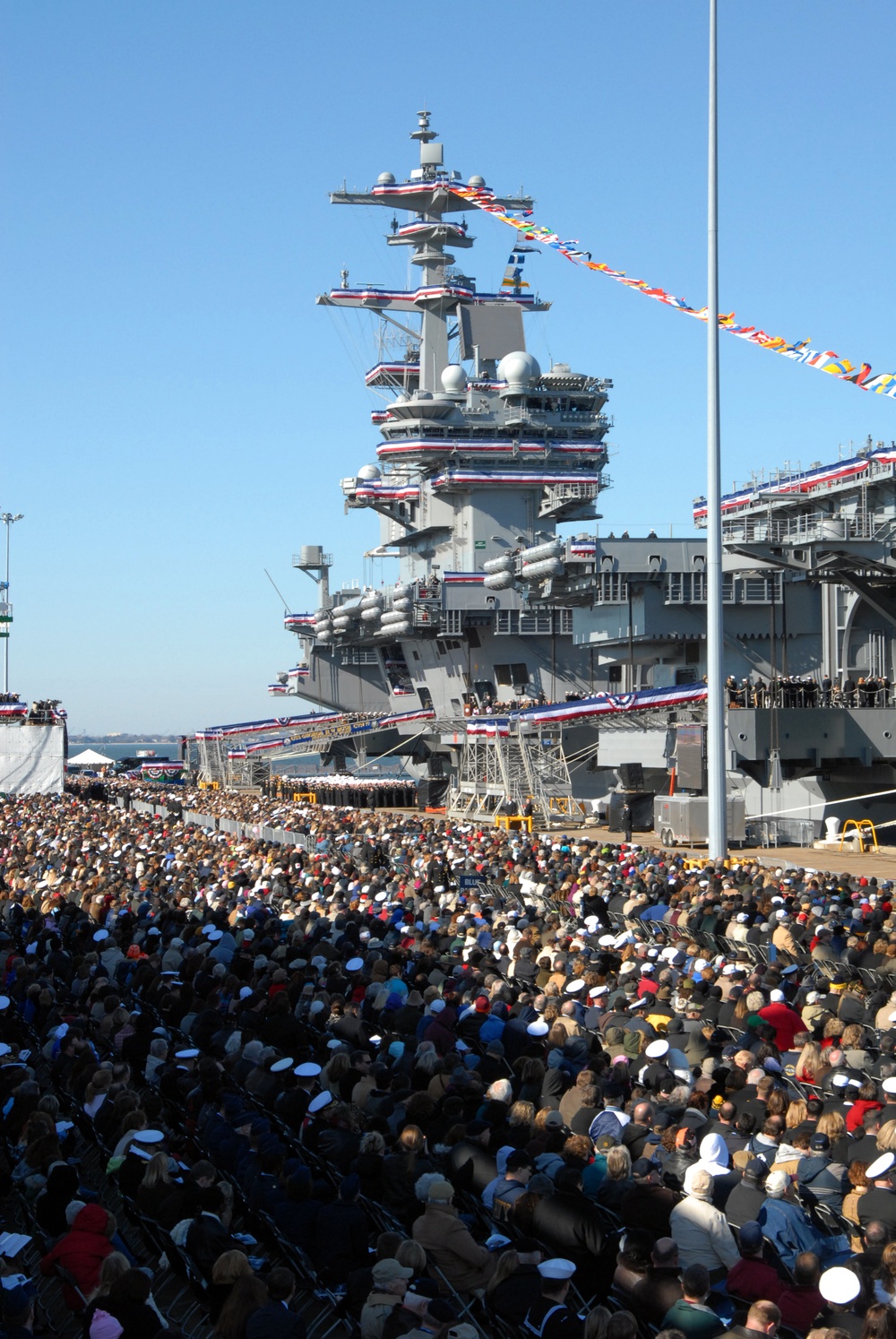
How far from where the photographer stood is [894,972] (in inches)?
559

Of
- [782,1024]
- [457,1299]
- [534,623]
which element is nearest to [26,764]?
[534,623]

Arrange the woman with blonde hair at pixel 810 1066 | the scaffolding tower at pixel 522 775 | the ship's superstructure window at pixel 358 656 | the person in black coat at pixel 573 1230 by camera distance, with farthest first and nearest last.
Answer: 1. the ship's superstructure window at pixel 358 656
2. the scaffolding tower at pixel 522 775
3. the woman with blonde hair at pixel 810 1066
4. the person in black coat at pixel 573 1230

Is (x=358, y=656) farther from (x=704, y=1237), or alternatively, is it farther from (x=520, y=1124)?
(x=704, y=1237)

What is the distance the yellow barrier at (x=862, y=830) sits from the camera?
1249 inches

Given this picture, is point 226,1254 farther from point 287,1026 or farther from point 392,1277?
point 287,1026

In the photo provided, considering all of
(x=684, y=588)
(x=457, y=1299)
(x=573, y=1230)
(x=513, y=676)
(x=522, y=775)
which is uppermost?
(x=684, y=588)

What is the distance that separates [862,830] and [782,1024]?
2247 centimetres

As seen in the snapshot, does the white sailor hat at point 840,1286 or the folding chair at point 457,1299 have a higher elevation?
the white sailor hat at point 840,1286

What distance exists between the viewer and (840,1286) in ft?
22.5

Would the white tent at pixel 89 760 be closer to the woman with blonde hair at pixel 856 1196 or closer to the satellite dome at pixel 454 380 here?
the satellite dome at pixel 454 380

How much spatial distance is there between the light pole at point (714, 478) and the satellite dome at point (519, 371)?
39568 mm

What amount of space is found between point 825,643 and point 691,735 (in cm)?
1001

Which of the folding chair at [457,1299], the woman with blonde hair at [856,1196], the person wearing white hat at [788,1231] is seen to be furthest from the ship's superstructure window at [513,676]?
the folding chair at [457,1299]

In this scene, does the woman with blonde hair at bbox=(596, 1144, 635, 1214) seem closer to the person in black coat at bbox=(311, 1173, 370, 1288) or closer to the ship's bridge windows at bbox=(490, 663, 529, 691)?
the person in black coat at bbox=(311, 1173, 370, 1288)
